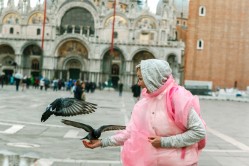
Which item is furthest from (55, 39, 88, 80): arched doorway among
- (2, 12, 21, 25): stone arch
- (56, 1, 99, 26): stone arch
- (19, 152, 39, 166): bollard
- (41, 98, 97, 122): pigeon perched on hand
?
(41, 98, 97, 122): pigeon perched on hand

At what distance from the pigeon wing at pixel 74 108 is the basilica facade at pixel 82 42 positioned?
192ft

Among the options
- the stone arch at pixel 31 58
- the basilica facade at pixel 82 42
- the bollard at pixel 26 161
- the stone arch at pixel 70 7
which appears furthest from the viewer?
the stone arch at pixel 70 7

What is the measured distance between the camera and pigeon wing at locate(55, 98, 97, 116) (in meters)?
4.45

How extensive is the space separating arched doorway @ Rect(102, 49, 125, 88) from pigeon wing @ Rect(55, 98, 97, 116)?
6097cm

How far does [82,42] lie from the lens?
65062 millimetres

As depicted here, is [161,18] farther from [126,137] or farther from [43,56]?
[126,137]

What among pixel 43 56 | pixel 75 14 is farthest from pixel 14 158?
pixel 75 14

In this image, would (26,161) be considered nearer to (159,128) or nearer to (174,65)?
(159,128)

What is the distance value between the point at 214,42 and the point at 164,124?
164 feet

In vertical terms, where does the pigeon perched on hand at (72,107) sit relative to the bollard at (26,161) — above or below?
above

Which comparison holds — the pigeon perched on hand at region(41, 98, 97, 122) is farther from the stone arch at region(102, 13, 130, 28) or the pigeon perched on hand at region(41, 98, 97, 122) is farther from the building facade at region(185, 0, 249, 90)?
the stone arch at region(102, 13, 130, 28)

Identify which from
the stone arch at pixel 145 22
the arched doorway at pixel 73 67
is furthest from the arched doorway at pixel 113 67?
the stone arch at pixel 145 22

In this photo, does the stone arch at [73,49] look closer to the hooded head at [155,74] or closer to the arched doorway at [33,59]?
the arched doorway at [33,59]

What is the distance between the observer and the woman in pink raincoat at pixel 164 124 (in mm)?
3549
